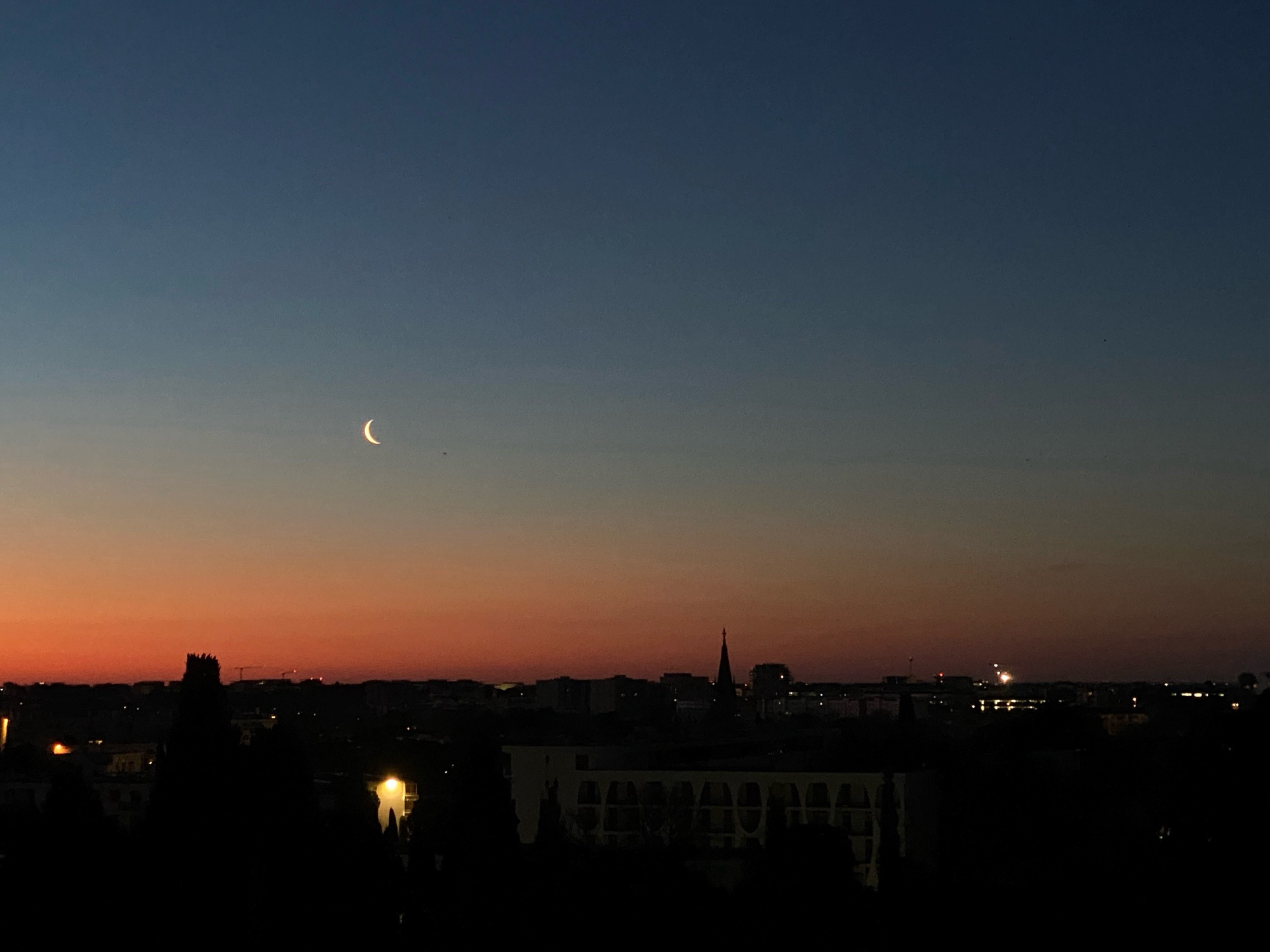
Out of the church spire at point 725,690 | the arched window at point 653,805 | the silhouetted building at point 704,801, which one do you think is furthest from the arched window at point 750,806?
the church spire at point 725,690

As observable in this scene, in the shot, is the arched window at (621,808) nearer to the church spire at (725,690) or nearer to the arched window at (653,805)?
the arched window at (653,805)

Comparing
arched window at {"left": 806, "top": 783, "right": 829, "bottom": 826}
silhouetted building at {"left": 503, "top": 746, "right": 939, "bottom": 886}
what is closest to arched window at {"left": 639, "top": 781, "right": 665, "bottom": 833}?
silhouetted building at {"left": 503, "top": 746, "right": 939, "bottom": 886}

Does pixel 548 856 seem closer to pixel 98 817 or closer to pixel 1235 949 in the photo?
pixel 98 817

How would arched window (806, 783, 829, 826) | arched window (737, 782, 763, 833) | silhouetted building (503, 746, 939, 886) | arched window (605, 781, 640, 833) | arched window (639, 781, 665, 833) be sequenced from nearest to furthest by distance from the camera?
silhouetted building (503, 746, 939, 886) < arched window (806, 783, 829, 826) < arched window (737, 782, 763, 833) < arched window (639, 781, 665, 833) < arched window (605, 781, 640, 833)

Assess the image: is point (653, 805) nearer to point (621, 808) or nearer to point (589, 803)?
point (621, 808)

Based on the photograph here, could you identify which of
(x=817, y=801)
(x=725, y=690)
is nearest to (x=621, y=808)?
(x=817, y=801)

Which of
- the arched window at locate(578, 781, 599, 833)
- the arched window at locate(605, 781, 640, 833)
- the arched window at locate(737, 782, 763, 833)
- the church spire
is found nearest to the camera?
the arched window at locate(737, 782, 763, 833)

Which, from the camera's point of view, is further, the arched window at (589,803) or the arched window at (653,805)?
the arched window at (589,803)

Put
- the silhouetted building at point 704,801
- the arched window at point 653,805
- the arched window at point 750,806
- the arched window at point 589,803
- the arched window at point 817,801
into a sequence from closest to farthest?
the silhouetted building at point 704,801 → the arched window at point 817,801 → the arched window at point 750,806 → the arched window at point 653,805 → the arched window at point 589,803

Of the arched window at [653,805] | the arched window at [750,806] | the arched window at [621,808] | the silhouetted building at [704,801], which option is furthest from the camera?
the arched window at [621,808]

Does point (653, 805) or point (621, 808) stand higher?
point (653, 805)

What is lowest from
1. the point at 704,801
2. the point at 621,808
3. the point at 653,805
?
the point at 621,808

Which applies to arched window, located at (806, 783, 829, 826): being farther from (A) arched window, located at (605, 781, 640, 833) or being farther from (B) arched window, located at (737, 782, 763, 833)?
(A) arched window, located at (605, 781, 640, 833)

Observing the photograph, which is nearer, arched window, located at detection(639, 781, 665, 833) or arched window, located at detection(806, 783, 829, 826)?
arched window, located at detection(806, 783, 829, 826)
